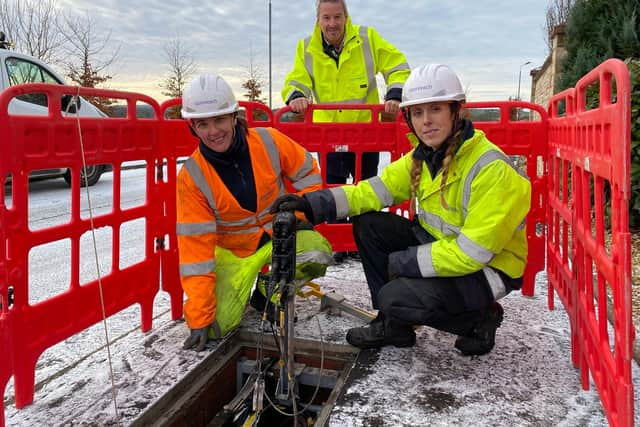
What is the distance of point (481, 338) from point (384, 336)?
1.56 ft

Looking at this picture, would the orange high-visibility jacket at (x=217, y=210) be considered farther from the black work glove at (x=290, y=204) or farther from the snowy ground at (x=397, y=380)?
the black work glove at (x=290, y=204)

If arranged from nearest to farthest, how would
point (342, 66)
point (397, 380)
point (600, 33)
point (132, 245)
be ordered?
point (397, 380), point (342, 66), point (132, 245), point (600, 33)

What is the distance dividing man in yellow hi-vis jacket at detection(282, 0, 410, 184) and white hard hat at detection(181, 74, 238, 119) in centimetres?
136

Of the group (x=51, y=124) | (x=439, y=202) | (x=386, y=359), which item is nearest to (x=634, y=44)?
(x=439, y=202)

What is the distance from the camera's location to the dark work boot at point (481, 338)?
2.59m

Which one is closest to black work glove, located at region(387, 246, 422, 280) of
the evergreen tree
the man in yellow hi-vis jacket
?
the man in yellow hi-vis jacket

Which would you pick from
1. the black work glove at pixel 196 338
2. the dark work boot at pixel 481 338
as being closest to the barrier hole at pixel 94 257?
the black work glove at pixel 196 338

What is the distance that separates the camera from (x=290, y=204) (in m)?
2.44

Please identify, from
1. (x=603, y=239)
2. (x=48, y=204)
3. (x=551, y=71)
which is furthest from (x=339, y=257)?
(x=551, y=71)

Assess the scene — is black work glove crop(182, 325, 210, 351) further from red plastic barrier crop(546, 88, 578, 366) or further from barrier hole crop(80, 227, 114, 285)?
red plastic barrier crop(546, 88, 578, 366)

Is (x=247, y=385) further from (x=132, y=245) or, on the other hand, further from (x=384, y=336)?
(x=132, y=245)

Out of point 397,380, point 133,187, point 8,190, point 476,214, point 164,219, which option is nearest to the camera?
Result: point 476,214

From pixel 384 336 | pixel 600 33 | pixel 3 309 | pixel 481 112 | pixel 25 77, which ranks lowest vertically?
pixel 384 336

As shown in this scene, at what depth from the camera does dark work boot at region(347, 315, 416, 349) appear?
8.80ft
